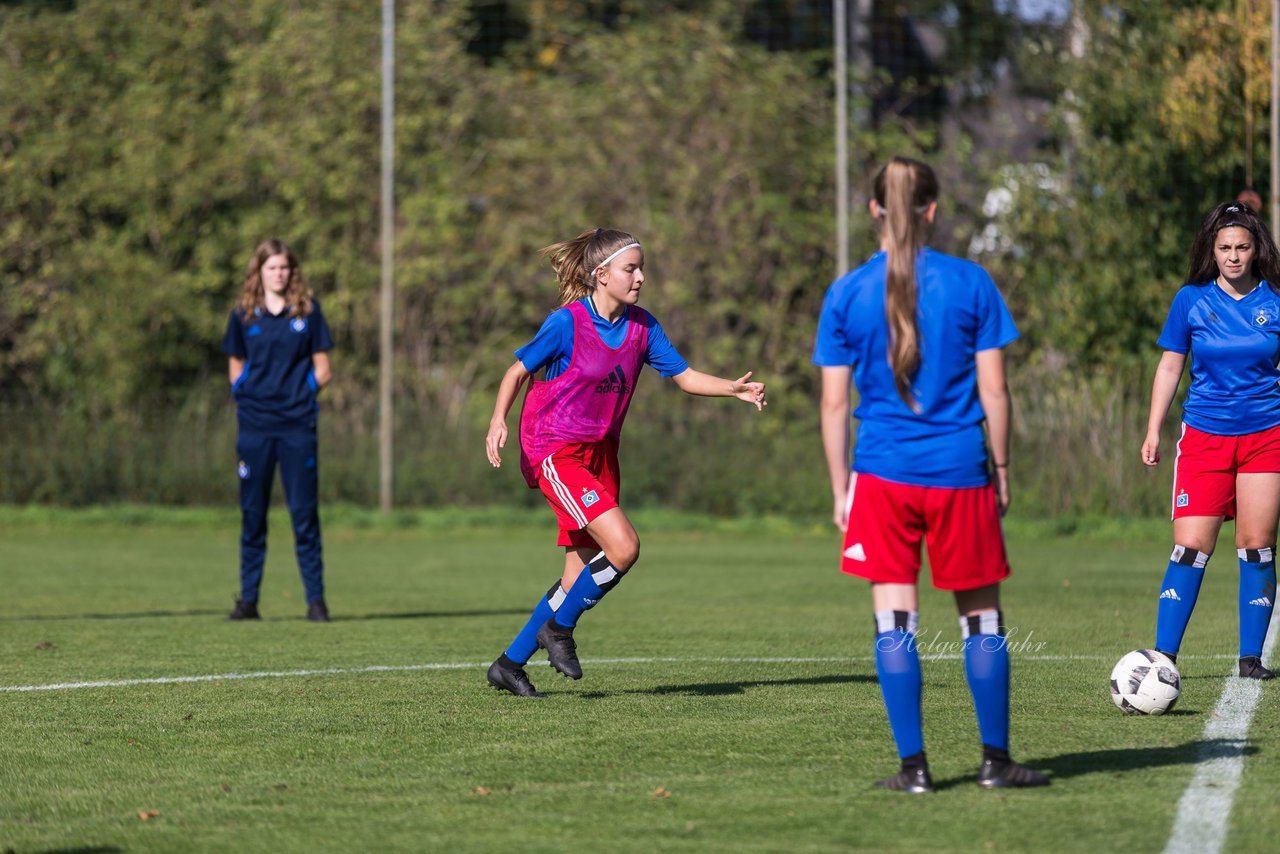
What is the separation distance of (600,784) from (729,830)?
29.1 inches

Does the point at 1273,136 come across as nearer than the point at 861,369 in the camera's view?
No

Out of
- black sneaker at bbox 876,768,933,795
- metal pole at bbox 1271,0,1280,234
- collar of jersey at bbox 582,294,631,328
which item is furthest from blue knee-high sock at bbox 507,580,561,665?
metal pole at bbox 1271,0,1280,234

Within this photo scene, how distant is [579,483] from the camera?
23.8 ft

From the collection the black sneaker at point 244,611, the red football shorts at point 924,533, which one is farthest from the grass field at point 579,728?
the red football shorts at point 924,533

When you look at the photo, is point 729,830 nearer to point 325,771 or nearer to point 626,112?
point 325,771

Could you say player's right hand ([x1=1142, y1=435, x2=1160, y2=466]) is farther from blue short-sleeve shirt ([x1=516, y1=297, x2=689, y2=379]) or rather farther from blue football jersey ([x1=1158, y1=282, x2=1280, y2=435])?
blue short-sleeve shirt ([x1=516, y1=297, x2=689, y2=379])

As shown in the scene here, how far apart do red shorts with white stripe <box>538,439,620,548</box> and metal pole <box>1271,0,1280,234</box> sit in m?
11.1

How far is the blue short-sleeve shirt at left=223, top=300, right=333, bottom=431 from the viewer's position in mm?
10719

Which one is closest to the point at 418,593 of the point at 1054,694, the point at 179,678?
the point at 179,678

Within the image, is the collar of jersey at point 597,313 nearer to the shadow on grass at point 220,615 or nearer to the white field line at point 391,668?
the white field line at point 391,668

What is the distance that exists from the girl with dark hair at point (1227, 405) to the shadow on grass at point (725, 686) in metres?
1.38

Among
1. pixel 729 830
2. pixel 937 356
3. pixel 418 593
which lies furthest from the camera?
pixel 418 593

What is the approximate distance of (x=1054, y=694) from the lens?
23.8ft

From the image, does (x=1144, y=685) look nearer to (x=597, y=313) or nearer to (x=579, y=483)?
(x=579, y=483)
